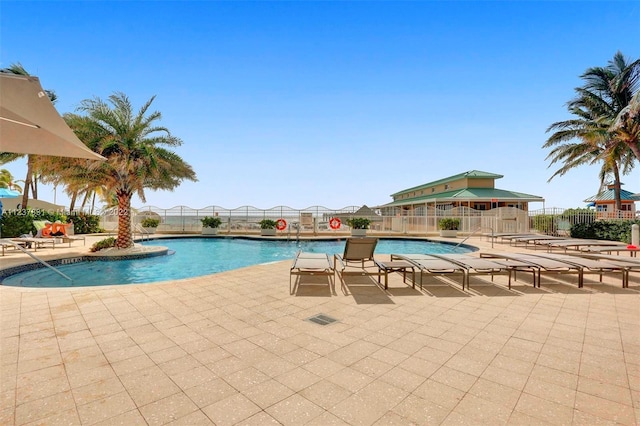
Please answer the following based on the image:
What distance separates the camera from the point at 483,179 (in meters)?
25.5

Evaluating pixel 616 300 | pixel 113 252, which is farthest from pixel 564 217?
pixel 113 252

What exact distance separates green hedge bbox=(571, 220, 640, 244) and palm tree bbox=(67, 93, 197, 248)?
21.2 meters

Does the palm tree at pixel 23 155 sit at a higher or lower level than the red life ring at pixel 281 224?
higher

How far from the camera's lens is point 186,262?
35.6 feet

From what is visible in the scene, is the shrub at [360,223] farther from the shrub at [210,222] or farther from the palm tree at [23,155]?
the palm tree at [23,155]

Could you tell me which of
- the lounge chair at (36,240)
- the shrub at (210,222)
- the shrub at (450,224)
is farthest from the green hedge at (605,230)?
the lounge chair at (36,240)

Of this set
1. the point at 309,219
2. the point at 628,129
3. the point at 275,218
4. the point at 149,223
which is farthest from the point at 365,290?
the point at 149,223

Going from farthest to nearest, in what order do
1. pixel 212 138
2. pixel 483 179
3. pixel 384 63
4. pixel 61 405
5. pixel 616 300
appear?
1. pixel 483 179
2. pixel 212 138
3. pixel 384 63
4. pixel 616 300
5. pixel 61 405

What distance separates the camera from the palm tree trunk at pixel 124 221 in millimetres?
11602

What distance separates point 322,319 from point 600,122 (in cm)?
2119

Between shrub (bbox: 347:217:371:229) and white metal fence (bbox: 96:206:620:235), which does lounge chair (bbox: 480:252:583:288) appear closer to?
shrub (bbox: 347:217:371:229)

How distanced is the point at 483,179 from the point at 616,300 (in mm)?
23431

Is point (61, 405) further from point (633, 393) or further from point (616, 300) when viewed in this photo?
point (616, 300)

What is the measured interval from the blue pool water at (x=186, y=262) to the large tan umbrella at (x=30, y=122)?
4.64 metres
